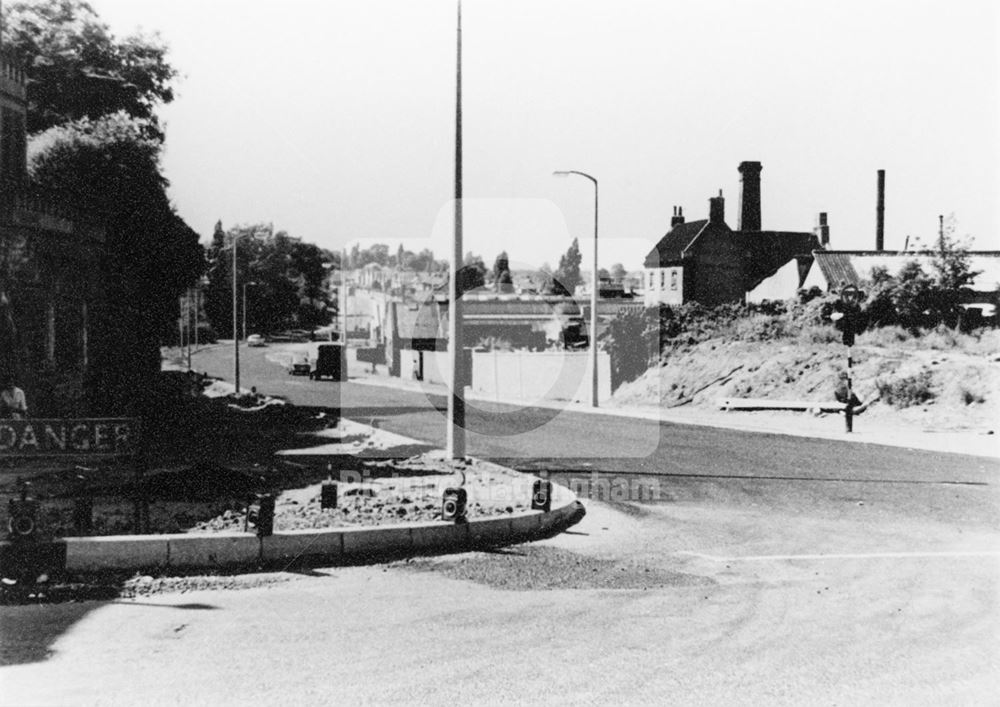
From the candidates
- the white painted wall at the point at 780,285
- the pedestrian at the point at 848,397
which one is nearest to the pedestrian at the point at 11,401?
the pedestrian at the point at 848,397

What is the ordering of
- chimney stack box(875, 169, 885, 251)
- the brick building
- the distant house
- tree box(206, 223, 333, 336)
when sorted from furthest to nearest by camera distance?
tree box(206, 223, 333, 336), chimney stack box(875, 169, 885, 251), the distant house, the brick building

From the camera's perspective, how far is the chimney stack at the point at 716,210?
53.1 metres

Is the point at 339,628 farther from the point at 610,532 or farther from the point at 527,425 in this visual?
the point at 527,425

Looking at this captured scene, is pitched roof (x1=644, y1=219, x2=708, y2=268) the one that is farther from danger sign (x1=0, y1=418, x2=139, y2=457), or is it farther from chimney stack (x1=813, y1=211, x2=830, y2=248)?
danger sign (x1=0, y1=418, x2=139, y2=457)

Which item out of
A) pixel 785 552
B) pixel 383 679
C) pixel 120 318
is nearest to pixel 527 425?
pixel 120 318

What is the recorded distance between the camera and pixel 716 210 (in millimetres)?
53188

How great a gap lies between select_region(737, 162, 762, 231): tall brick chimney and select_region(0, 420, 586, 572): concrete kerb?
5080cm

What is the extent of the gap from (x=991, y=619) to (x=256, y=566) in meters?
5.97

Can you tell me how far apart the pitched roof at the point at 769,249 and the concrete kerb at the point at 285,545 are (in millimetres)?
50507

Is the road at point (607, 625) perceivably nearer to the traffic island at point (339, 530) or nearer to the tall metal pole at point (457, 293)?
the traffic island at point (339, 530)

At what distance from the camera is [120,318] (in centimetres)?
2947

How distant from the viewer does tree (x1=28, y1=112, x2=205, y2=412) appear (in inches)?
1111

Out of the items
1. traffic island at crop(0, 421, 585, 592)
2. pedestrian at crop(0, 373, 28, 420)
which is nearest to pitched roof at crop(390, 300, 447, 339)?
pedestrian at crop(0, 373, 28, 420)

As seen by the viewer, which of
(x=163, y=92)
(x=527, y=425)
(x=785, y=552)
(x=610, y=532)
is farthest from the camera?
(x=163, y=92)
